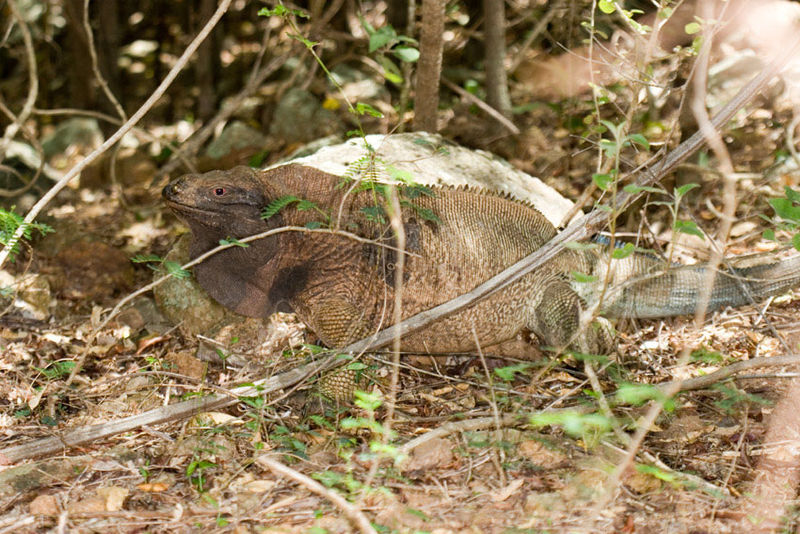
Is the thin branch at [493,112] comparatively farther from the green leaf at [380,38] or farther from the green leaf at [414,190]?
the green leaf at [414,190]

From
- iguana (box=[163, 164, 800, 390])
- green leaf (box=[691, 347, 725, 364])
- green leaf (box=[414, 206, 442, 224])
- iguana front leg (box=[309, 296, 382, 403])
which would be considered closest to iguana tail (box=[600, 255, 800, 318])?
iguana (box=[163, 164, 800, 390])

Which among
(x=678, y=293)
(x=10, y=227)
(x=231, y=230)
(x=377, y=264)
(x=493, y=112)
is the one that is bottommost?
(x=678, y=293)

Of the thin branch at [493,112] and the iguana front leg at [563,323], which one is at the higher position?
the thin branch at [493,112]

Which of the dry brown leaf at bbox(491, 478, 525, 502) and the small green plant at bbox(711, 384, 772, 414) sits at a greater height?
the small green plant at bbox(711, 384, 772, 414)

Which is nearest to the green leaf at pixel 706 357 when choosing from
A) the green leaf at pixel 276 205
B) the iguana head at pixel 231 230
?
the green leaf at pixel 276 205

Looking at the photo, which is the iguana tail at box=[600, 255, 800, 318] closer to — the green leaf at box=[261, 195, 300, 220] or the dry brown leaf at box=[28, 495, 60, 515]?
the green leaf at box=[261, 195, 300, 220]

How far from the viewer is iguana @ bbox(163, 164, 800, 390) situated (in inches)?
218

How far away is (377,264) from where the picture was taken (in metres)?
5.83

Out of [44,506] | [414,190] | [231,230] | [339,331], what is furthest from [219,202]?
[44,506]

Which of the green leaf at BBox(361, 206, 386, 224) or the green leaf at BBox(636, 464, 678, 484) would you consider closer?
the green leaf at BBox(636, 464, 678, 484)

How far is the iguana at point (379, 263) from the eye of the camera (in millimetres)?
5531

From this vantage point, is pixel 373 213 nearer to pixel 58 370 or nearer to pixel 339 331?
pixel 339 331

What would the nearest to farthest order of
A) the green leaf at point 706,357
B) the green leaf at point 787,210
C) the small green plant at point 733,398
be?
the small green plant at point 733,398 < the green leaf at point 706,357 < the green leaf at point 787,210

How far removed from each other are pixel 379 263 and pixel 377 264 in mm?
17
